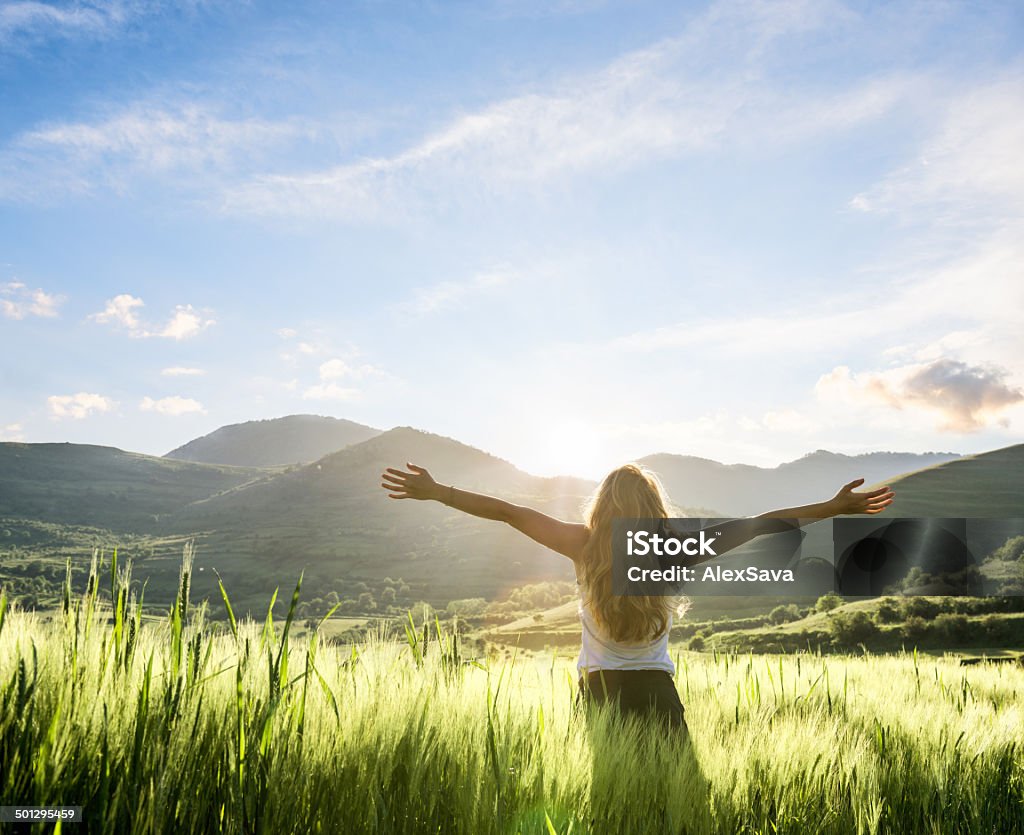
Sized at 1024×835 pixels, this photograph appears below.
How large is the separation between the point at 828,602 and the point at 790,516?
4657 centimetres

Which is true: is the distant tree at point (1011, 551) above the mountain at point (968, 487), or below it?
below

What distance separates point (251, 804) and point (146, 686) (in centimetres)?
42

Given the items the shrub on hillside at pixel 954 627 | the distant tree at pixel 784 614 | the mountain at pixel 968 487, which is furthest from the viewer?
the mountain at pixel 968 487

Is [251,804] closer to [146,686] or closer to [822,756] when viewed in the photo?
[146,686]

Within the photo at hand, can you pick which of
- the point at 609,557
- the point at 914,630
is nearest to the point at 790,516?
the point at 609,557

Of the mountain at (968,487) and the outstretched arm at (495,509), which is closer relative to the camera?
the outstretched arm at (495,509)

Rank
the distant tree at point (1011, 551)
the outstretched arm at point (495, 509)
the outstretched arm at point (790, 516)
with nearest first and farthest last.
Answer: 1. the outstretched arm at point (495, 509)
2. the outstretched arm at point (790, 516)
3. the distant tree at point (1011, 551)

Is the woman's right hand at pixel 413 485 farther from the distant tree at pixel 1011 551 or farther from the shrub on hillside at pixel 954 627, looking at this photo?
the distant tree at pixel 1011 551

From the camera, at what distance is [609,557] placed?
14.2 feet

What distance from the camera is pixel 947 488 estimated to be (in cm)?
10219

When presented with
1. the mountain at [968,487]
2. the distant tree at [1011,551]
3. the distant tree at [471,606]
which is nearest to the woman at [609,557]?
the distant tree at [1011,551]

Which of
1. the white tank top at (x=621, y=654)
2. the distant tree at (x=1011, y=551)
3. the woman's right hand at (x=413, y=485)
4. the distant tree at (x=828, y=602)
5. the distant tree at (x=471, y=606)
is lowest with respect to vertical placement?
the distant tree at (x=471, y=606)

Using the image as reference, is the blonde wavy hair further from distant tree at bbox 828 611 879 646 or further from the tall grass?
distant tree at bbox 828 611 879 646

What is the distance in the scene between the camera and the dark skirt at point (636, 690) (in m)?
3.91
